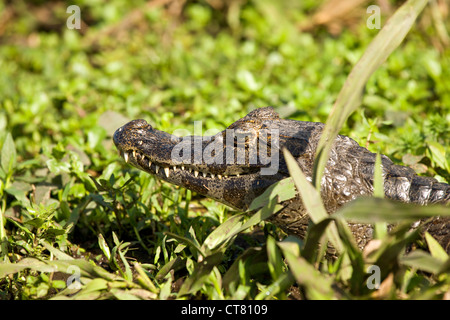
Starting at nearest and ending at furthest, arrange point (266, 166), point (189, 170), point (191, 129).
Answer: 1. point (266, 166)
2. point (189, 170)
3. point (191, 129)

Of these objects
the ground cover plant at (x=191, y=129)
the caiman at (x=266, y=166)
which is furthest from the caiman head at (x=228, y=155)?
the ground cover plant at (x=191, y=129)

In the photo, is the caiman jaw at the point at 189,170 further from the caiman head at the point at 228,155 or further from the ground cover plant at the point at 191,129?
the ground cover plant at the point at 191,129

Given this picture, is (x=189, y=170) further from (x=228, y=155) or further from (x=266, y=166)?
(x=266, y=166)

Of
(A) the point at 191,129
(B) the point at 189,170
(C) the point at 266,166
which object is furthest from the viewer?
(A) the point at 191,129

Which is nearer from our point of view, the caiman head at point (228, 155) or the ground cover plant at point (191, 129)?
the ground cover plant at point (191, 129)

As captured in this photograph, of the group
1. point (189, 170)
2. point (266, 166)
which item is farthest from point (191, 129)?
point (266, 166)

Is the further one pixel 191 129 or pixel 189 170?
pixel 191 129

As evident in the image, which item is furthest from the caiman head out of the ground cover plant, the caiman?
the ground cover plant
